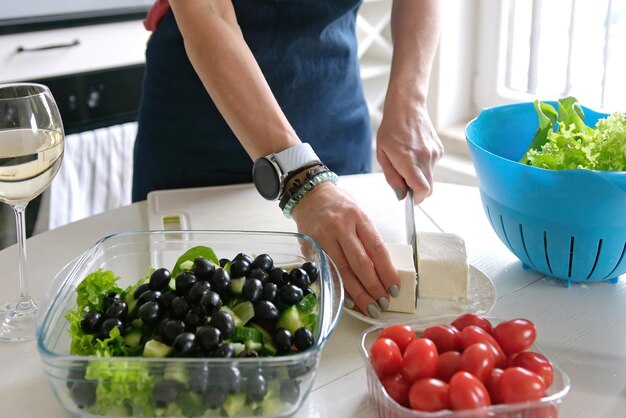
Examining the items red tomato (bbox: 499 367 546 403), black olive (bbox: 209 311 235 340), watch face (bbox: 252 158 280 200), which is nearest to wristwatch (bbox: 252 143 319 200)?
watch face (bbox: 252 158 280 200)

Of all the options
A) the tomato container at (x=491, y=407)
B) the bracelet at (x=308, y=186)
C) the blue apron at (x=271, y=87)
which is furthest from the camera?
the blue apron at (x=271, y=87)

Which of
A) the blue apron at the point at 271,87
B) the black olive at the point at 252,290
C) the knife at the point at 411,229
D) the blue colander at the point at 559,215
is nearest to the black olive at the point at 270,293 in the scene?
the black olive at the point at 252,290

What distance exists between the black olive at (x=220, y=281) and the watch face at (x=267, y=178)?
0.27 metres

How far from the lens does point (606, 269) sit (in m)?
0.96

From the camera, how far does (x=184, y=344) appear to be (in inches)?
26.6

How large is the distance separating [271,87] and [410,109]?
0.27 meters

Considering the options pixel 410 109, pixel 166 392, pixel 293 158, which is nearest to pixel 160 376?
pixel 166 392

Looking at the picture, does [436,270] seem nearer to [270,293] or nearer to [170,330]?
[270,293]

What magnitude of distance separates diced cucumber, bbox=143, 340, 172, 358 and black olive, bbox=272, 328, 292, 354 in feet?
0.31

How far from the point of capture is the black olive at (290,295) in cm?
75

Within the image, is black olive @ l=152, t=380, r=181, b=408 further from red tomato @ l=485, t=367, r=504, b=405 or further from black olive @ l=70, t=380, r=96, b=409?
red tomato @ l=485, t=367, r=504, b=405

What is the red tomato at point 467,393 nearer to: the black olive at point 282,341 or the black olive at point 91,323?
the black olive at point 282,341

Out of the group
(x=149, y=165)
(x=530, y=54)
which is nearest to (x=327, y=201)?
(x=149, y=165)

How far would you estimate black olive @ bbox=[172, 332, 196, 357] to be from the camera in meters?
0.67
